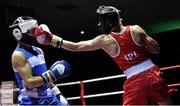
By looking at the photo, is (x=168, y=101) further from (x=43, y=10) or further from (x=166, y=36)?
(x=166, y=36)

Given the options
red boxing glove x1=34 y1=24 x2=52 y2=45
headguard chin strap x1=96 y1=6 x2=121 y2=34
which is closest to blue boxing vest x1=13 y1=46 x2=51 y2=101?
red boxing glove x1=34 y1=24 x2=52 y2=45

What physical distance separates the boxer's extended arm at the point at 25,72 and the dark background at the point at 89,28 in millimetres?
3941

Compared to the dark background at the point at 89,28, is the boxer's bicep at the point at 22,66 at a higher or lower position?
higher

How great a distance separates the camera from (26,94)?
298 centimetres

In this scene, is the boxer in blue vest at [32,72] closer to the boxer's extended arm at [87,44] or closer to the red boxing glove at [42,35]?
the red boxing glove at [42,35]

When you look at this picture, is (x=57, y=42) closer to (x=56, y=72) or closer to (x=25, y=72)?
(x=56, y=72)

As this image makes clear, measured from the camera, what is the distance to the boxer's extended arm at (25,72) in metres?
2.89

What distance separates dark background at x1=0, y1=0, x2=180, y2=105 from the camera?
738cm

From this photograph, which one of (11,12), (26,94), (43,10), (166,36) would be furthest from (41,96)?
(166,36)

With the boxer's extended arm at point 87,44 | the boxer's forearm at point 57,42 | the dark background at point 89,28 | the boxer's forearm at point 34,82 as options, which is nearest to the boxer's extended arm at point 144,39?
the boxer's extended arm at point 87,44

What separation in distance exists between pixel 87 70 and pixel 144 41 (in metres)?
6.47

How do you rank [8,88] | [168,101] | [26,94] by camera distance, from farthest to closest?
[8,88]
[26,94]
[168,101]

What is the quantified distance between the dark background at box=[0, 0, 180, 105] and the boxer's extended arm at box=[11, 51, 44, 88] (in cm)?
394

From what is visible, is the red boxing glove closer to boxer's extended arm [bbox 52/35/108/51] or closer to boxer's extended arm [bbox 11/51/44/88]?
boxer's extended arm [bbox 52/35/108/51]
